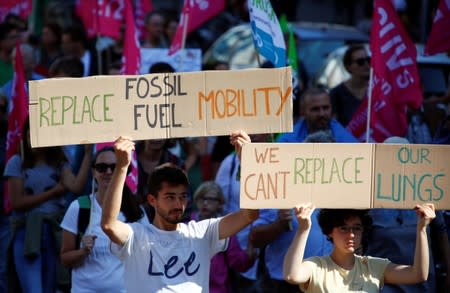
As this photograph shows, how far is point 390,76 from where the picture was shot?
371 inches

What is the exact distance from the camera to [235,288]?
897 centimetres

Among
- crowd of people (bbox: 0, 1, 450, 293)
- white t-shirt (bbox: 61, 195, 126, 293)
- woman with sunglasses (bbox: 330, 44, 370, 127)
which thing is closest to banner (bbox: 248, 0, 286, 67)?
crowd of people (bbox: 0, 1, 450, 293)

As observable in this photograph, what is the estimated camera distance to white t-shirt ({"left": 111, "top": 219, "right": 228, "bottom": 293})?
6.64 m

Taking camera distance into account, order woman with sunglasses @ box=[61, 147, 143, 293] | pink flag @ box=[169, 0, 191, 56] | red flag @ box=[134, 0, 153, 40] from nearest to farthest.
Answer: woman with sunglasses @ box=[61, 147, 143, 293] → pink flag @ box=[169, 0, 191, 56] → red flag @ box=[134, 0, 153, 40]

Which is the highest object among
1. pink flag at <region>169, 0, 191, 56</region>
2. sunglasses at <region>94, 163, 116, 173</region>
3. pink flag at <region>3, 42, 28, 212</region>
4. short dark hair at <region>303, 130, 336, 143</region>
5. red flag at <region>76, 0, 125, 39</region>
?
red flag at <region>76, 0, 125, 39</region>

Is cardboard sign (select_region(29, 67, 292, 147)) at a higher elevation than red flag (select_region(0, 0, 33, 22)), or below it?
below

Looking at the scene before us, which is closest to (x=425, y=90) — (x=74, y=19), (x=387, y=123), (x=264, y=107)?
(x=387, y=123)

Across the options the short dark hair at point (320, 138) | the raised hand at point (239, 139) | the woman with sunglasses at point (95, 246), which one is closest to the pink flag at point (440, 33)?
the short dark hair at point (320, 138)

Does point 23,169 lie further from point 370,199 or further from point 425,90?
point 425,90

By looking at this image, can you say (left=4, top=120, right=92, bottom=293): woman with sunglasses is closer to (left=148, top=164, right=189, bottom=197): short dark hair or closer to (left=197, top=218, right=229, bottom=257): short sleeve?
(left=148, top=164, right=189, bottom=197): short dark hair

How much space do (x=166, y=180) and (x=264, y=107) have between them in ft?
2.19

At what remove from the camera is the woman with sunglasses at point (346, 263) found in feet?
21.0

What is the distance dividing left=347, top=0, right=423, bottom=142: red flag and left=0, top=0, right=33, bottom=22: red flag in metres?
5.23

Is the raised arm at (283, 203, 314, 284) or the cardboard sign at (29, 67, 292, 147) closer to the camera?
the raised arm at (283, 203, 314, 284)
